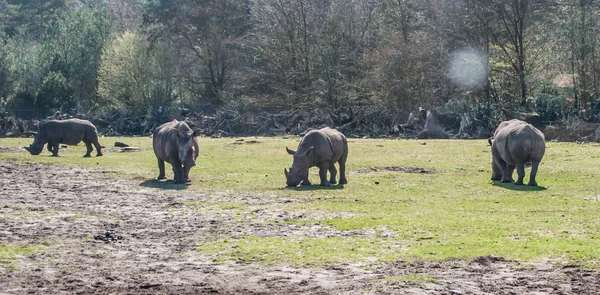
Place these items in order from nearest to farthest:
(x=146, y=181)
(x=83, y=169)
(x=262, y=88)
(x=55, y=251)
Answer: (x=55, y=251)
(x=146, y=181)
(x=83, y=169)
(x=262, y=88)

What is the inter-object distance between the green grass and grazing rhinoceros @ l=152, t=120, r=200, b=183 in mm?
599

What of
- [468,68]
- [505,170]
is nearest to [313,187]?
[505,170]

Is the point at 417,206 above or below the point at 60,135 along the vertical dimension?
below

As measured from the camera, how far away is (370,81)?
49781 mm

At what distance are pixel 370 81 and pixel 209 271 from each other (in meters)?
39.4

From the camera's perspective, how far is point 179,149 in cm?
2223

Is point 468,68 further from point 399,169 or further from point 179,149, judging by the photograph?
point 179,149

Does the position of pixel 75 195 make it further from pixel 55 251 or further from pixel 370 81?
pixel 370 81

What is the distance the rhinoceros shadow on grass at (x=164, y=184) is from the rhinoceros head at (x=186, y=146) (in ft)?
1.85

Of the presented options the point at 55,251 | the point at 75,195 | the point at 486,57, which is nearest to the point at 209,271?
the point at 55,251

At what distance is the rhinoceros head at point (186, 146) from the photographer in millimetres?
21984

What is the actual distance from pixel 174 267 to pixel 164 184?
1089 centimetres

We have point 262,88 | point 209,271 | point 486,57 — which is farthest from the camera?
point 262,88

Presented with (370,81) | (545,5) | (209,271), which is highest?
(545,5)
